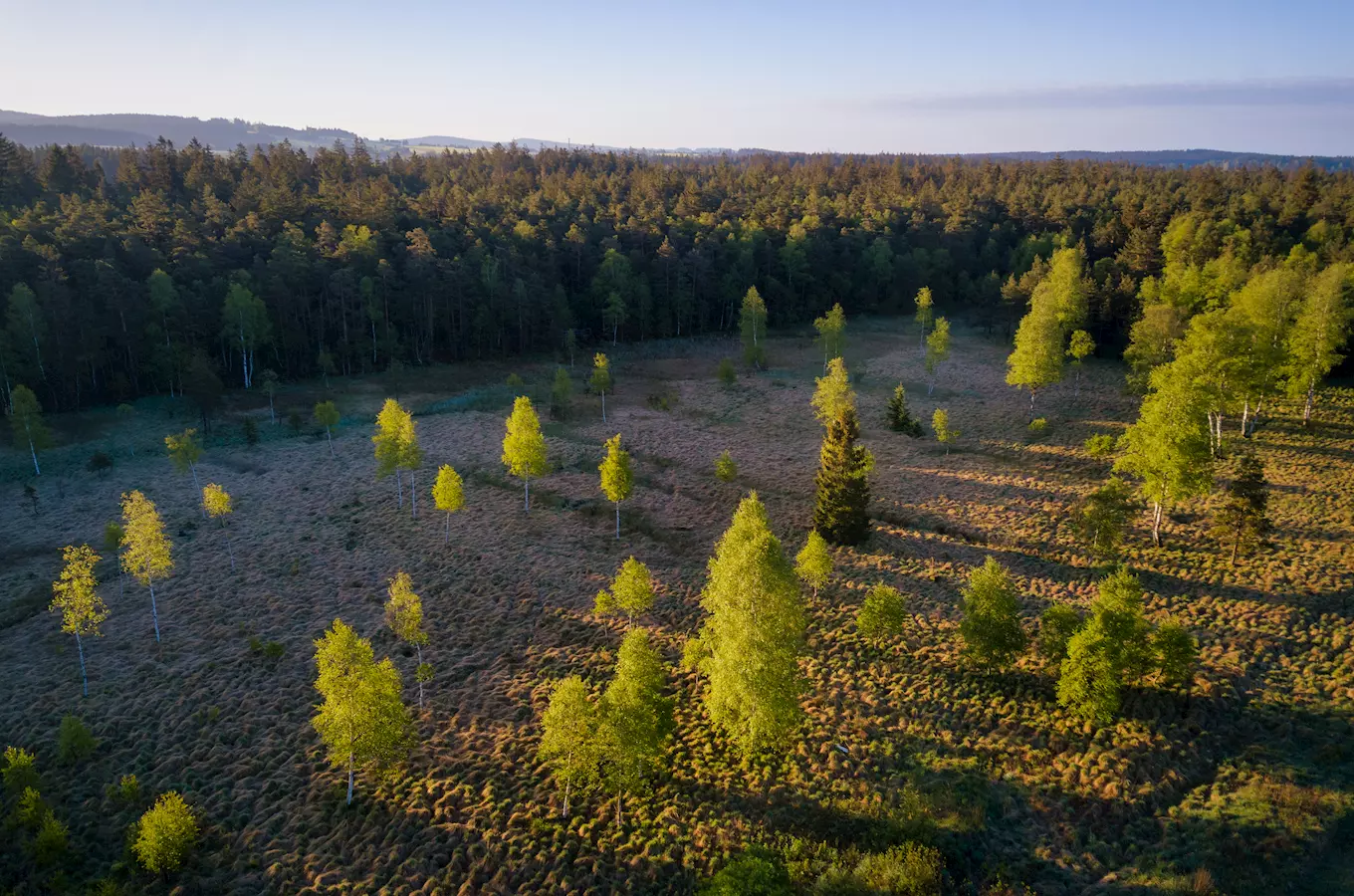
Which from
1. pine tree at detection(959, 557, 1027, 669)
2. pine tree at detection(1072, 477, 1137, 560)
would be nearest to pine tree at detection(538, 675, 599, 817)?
pine tree at detection(959, 557, 1027, 669)

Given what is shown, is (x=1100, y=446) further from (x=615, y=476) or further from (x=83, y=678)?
(x=83, y=678)

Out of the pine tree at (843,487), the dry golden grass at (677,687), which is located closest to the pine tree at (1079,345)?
the dry golden grass at (677,687)

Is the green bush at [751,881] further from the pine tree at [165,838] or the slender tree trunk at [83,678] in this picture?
the slender tree trunk at [83,678]

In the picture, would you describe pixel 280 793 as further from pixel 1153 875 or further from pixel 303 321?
pixel 303 321

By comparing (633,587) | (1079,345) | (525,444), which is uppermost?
(1079,345)

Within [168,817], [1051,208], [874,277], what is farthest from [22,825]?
[1051,208]

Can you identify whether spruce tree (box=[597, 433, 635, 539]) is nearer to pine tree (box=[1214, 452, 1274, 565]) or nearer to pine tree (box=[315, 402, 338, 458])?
pine tree (box=[315, 402, 338, 458])

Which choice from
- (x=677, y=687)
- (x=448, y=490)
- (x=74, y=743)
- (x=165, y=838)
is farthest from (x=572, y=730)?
(x=448, y=490)
